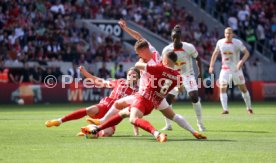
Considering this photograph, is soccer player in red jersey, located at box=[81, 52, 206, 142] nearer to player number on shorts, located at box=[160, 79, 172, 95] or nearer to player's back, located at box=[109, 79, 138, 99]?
player number on shorts, located at box=[160, 79, 172, 95]

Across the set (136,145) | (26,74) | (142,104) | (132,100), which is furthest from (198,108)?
(26,74)

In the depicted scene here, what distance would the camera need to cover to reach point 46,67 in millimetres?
34438

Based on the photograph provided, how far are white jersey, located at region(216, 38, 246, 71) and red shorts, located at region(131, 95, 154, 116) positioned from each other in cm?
964

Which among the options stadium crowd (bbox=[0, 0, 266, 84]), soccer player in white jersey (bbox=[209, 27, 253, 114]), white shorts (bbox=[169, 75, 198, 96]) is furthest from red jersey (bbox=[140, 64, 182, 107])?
stadium crowd (bbox=[0, 0, 266, 84])

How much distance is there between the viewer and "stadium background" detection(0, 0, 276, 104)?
3409 centimetres

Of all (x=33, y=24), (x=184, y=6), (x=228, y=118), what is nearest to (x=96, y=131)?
(x=228, y=118)

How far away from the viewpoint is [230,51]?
947 inches

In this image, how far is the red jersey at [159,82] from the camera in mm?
14023

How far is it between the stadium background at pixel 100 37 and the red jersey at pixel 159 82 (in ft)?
61.7

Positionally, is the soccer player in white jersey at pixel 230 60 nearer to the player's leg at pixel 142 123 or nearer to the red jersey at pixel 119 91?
the red jersey at pixel 119 91

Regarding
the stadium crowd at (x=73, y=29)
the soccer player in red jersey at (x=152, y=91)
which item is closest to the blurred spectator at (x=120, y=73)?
the stadium crowd at (x=73, y=29)

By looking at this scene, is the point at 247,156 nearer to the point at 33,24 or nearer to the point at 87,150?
the point at 87,150

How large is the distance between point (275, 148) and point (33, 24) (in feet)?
80.8

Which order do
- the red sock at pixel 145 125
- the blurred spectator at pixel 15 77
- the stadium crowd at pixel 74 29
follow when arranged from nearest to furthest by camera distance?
the red sock at pixel 145 125, the blurred spectator at pixel 15 77, the stadium crowd at pixel 74 29
